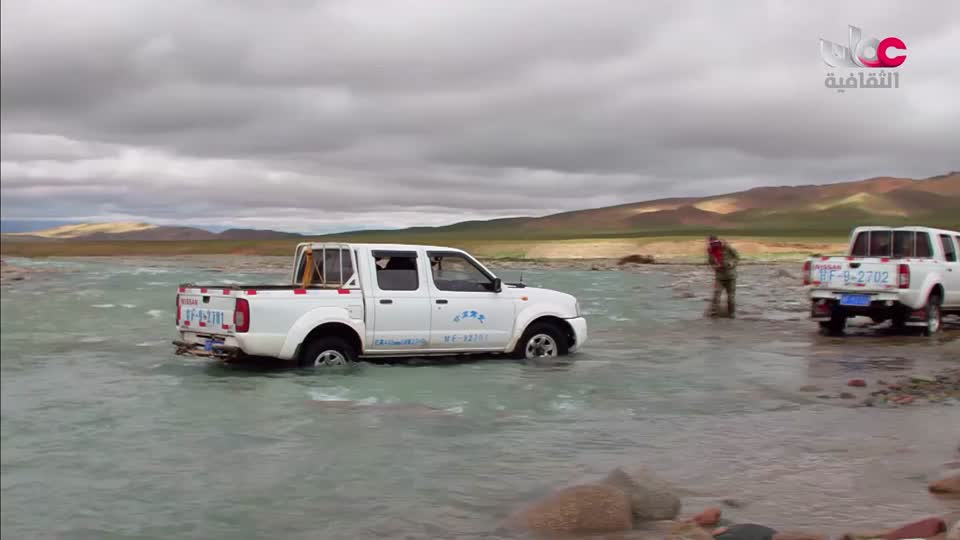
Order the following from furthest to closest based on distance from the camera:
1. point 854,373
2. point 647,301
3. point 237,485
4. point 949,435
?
point 647,301
point 854,373
point 949,435
point 237,485

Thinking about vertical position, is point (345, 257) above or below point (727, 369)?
above

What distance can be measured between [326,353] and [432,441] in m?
3.55

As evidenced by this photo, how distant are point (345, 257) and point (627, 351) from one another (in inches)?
246

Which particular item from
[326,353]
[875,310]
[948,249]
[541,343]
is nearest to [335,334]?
[326,353]

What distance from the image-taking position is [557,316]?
47.7 feet

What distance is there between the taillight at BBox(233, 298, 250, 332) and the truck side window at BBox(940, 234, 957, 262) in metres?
14.2

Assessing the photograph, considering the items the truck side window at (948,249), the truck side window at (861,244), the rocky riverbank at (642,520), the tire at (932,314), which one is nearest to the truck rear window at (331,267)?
the rocky riverbank at (642,520)

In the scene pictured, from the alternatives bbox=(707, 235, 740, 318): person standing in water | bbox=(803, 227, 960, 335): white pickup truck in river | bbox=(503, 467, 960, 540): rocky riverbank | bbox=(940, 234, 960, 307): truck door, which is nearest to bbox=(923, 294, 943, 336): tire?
bbox=(803, 227, 960, 335): white pickup truck in river

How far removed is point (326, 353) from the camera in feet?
40.8

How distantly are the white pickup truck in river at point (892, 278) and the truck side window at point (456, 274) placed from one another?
804 centimetres

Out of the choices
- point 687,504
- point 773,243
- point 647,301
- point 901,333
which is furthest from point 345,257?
point 773,243

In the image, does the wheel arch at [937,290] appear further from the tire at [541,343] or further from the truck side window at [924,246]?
the tire at [541,343]

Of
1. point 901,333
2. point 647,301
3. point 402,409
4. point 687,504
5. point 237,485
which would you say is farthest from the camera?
point 647,301

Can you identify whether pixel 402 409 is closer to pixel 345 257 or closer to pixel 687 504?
pixel 345 257
